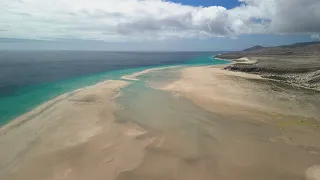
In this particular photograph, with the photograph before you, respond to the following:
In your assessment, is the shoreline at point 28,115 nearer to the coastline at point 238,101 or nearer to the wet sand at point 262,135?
the wet sand at point 262,135

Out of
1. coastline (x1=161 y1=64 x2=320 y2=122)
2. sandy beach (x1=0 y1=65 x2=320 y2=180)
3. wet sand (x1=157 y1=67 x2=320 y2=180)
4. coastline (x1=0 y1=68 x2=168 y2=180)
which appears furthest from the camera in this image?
coastline (x1=161 y1=64 x2=320 y2=122)

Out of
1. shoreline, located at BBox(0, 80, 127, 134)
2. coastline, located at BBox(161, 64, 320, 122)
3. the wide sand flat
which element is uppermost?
coastline, located at BBox(161, 64, 320, 122)

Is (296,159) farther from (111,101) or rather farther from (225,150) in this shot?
(111,101)

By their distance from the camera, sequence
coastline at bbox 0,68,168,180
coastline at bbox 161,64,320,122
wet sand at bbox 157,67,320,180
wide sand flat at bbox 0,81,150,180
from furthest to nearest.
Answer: coastline at bbox 161,64,320,122 → wet sand at bbox 157,67,320,180 → coastline at bbox 0,68,168,180 → wide sand flat at bbox 0,81,150,180

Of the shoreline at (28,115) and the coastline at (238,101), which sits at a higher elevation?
the coastline at (238,101)

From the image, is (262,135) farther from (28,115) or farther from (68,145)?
(28,115)

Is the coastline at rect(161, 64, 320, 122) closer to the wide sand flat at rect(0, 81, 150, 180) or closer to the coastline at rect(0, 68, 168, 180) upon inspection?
the coastline at rect(0, 68, 168, 180)

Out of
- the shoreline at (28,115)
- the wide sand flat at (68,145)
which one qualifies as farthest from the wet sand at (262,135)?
the shoreline at (28,115)

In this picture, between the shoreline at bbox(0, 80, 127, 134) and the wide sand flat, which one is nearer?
the wide sand flat

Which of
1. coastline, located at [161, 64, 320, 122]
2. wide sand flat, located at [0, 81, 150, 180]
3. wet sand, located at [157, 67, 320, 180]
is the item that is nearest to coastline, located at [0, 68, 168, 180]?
wide sand flat, located at [0, 81, 150, 180]

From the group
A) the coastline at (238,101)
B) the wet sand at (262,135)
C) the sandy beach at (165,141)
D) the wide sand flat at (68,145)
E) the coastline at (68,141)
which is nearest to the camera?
the wide sand flat at (68,145)
